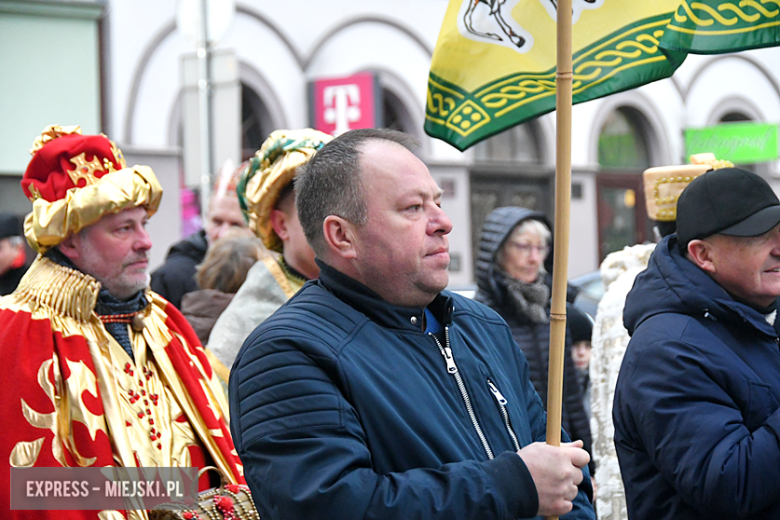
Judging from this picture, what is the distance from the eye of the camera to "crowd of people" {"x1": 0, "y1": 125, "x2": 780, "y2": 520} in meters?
1.97

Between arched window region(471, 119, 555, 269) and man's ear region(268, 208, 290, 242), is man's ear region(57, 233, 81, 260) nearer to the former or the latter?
man's ear region(268, 208, 290, 242)

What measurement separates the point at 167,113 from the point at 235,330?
351 inches

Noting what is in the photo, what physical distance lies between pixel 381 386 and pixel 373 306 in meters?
0.20

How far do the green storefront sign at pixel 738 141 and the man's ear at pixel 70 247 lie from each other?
15885 mm

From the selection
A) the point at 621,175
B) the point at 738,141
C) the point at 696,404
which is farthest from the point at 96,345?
the point at 738,141

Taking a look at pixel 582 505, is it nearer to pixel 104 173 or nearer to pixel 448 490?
pixel 448 490

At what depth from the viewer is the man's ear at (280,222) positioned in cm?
372

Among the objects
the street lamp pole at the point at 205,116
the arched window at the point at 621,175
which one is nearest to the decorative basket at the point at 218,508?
the street lamp pole at the point at 205,116

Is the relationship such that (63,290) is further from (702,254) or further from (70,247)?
(702,254)

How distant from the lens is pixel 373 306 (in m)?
2.15

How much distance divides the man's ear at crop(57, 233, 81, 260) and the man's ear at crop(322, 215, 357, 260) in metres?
1.47

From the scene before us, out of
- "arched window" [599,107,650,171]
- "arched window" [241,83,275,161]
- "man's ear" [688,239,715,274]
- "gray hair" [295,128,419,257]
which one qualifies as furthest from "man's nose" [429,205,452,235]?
"arched window" [599,107,650,171]

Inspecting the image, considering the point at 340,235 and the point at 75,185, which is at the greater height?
the point at 75,185

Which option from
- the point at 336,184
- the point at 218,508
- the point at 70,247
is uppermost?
the point at 336,184
